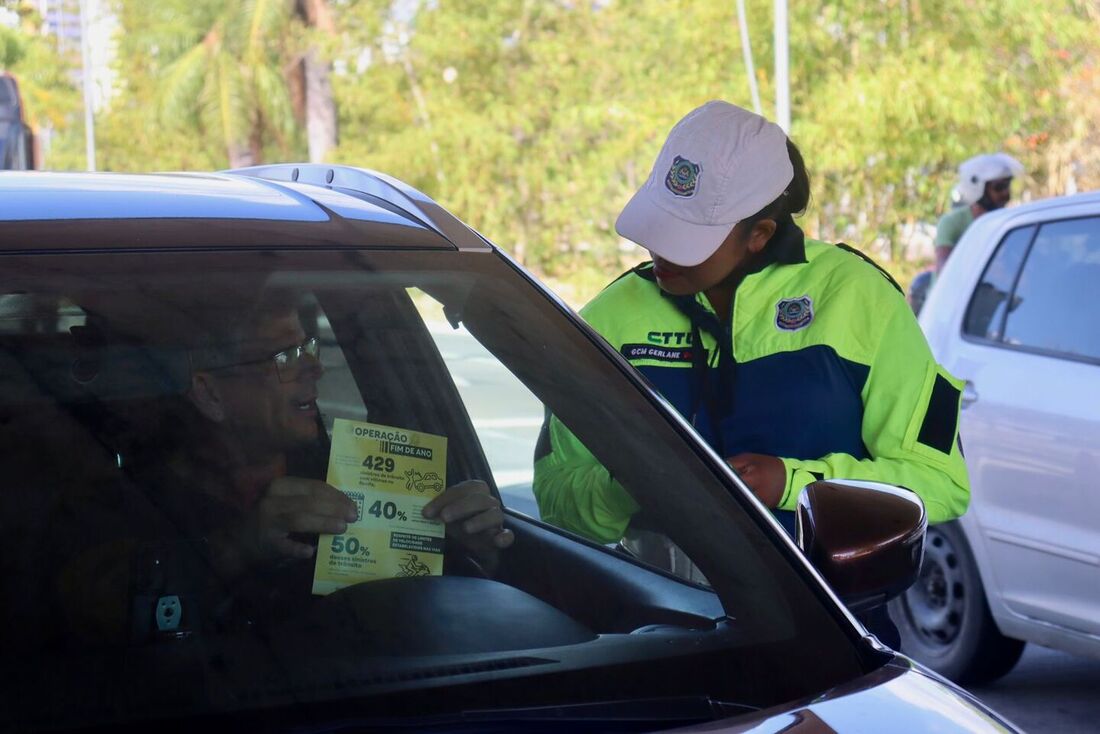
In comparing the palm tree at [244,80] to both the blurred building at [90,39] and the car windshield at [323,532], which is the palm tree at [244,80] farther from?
the car windshield at [323,532]

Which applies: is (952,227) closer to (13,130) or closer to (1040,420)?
(1040,420)

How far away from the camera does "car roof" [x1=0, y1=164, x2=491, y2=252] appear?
1886mm

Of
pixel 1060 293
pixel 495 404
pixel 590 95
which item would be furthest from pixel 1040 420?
pixel 590 95

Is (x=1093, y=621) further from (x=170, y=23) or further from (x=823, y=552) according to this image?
(x=170, y=23)

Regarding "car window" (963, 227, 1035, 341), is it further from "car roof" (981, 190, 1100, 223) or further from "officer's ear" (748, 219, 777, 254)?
"officer's ear" (748, 219, 777, 254)

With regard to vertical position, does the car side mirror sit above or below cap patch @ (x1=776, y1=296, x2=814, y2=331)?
below

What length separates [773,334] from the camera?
2793mm

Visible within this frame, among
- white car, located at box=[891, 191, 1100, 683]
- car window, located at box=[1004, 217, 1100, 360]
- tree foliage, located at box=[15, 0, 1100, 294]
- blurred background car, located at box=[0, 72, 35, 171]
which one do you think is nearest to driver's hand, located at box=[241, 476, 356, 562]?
white car, located at box=[891, 191, 1100, 683]

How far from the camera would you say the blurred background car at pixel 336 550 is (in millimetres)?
1673

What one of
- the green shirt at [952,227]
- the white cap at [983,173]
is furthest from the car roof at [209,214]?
the green shirt at [952,227]

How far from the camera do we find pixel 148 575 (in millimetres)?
1770

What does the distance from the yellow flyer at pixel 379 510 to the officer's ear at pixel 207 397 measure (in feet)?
0.49

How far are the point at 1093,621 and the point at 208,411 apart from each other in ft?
11.1

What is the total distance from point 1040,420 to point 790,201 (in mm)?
2228
